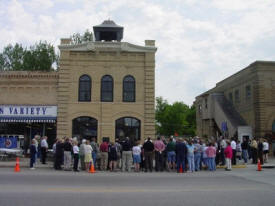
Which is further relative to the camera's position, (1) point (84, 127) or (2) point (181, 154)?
(1) point (84, 127)

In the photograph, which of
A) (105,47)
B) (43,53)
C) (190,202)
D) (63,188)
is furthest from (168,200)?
(43,53)

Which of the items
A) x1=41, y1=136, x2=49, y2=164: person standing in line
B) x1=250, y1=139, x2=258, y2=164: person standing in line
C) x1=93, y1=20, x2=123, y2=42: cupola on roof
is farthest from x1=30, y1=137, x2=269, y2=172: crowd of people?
x1=93, y1=20, x2=123, y2=42: cupola on roof

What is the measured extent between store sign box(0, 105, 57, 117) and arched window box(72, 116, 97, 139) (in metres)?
1.79

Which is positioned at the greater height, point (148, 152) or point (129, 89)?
point (129, 89)

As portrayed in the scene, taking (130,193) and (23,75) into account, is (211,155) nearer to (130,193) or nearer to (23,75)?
(130,193)

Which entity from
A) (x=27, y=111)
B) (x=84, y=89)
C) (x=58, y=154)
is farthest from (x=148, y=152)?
(x=27, y=111)

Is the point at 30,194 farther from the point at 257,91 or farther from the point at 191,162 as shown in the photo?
the point at 257,91

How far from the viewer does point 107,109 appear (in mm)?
24641

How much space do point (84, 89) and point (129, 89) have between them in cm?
334

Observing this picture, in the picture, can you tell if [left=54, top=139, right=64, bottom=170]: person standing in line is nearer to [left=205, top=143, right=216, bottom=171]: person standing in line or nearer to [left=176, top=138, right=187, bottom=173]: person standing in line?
[left=176, top=138, right=187, bottom=173]: person standing in line

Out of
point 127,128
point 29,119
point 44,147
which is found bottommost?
point 44,147

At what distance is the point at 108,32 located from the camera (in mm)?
27391

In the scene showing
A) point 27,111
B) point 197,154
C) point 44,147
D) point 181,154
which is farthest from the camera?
point 27,111

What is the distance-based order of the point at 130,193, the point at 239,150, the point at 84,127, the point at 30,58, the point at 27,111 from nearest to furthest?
1. the point at 130,193
2. the point at 239,150
3. the point at 84,127
4. the point at 27,111
5. the point at 30,58
